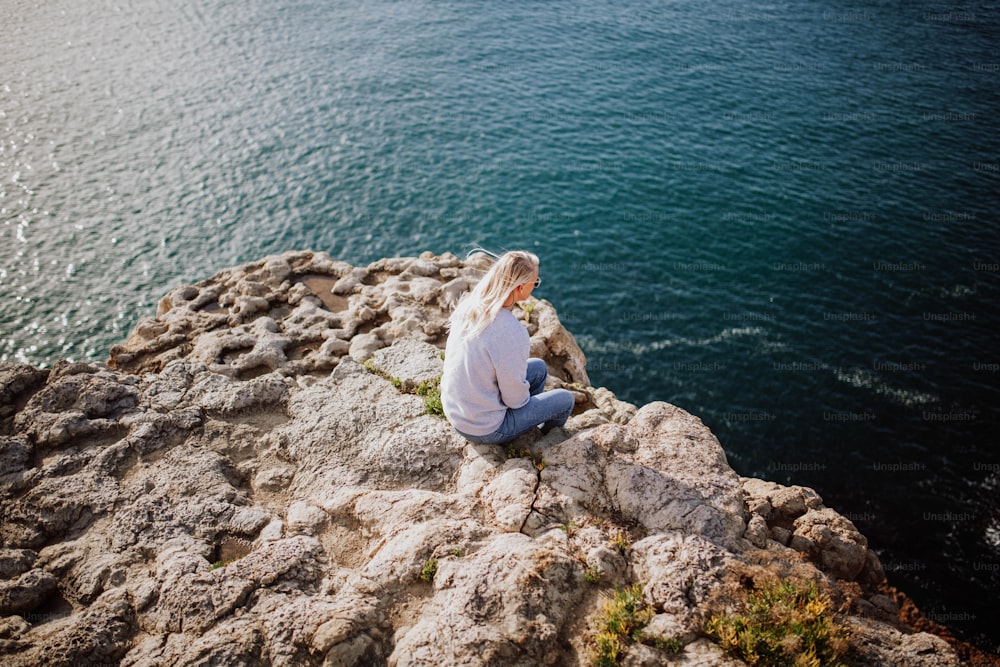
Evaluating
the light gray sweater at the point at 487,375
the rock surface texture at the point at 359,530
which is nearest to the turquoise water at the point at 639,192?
the rock surface texture at the point at 359,530

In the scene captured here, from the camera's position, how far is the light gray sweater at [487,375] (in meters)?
9.00

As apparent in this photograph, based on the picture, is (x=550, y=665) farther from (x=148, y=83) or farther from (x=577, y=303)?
(x=148, y=83)

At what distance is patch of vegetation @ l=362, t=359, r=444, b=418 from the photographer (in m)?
12.1

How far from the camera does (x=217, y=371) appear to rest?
14.9 metres

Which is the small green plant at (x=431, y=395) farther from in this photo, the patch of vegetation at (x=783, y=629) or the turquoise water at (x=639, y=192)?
the turquoise water at (x=639, y=192)

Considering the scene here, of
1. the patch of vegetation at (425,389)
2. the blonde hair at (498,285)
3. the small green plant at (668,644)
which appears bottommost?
the small green plant at (668,644)

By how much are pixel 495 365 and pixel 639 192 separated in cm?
2805

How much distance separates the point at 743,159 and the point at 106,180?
39.6 meters

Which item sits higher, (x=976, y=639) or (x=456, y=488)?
(x=456, y=488)

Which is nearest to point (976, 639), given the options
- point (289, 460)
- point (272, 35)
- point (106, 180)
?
point (289, 460)

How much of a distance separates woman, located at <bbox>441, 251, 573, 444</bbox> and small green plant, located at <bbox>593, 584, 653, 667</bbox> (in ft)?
11.2

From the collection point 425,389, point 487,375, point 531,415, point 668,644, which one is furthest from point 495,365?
point 668,644

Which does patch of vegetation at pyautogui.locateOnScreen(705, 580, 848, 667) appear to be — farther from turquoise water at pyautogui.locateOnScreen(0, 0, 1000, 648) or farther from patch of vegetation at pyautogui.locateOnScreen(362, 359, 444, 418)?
turquoise water at pyautogui.locateOnScreen(0, 0, 1000, 648)

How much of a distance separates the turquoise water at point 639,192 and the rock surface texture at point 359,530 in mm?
13321
